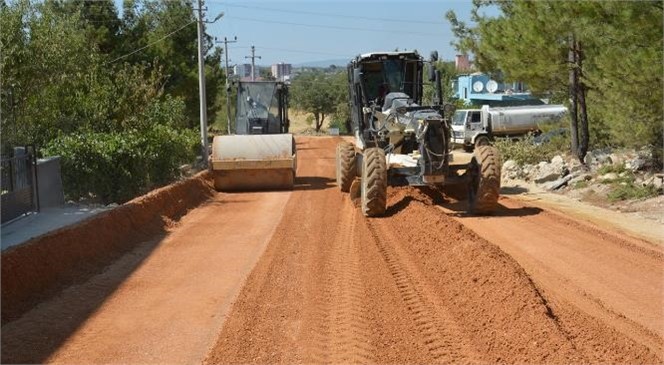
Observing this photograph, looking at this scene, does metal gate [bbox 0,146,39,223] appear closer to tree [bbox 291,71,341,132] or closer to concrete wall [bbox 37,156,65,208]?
concrete wall [bbox 37,156,65,208]

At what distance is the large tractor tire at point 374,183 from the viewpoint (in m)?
13.3

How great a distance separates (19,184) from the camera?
38.8ft

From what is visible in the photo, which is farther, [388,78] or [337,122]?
[337,122]

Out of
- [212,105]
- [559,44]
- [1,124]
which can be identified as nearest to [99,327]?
[1,124]

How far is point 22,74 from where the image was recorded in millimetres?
15758

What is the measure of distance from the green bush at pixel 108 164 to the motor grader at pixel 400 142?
4.63 m

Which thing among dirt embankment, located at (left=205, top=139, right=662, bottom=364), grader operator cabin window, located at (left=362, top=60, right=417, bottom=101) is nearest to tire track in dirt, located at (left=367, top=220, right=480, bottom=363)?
dirt embankment, located at (left=205, top=139, right=662, bottom=364)

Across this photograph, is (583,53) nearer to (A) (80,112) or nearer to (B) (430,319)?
(A) (80,112)

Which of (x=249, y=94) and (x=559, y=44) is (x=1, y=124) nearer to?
(x=249, y=94)

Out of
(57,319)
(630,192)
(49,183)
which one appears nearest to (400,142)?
(630,192)

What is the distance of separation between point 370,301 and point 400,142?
723cm

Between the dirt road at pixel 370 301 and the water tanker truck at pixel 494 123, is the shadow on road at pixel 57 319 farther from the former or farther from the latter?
the water tanker truck at pixel 494 123

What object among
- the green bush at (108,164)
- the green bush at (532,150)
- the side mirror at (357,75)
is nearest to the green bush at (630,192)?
the side mirror at (357,75)

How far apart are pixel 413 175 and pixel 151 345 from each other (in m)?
8.14
